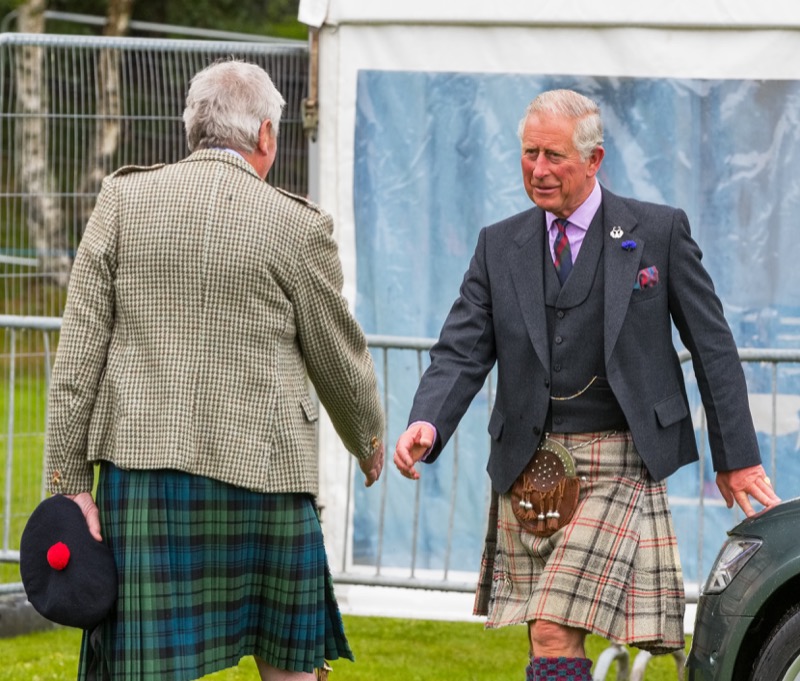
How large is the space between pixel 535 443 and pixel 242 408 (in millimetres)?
818

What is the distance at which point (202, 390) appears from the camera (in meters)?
4.03

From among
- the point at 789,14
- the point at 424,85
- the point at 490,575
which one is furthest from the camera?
the point at 424,85

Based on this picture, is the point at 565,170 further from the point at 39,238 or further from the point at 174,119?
the point at 39,238

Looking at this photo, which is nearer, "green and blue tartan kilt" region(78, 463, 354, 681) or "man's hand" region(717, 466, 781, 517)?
"green and blue tartan kilt" region(78, 463, 354, 681)

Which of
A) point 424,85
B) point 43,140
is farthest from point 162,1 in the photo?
point 424,85

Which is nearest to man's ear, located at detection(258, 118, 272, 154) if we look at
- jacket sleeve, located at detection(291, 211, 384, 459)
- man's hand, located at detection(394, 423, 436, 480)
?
jacket sleeve, located at detection(291, 211, 384, 459)

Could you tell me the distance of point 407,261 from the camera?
24.6ft

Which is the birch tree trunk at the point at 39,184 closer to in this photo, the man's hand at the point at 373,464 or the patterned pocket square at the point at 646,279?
the man's hand at the point at 373,464

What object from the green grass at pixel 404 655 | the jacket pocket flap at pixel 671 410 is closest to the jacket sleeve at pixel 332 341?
the jacket pocket flap at pixel 671 410

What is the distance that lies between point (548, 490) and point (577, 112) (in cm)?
101

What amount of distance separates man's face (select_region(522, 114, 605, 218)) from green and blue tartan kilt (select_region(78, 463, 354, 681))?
3.38ft

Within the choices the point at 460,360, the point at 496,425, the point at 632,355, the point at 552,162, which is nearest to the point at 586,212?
the point at 552,162

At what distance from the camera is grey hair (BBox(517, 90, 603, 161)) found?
14.1 ft

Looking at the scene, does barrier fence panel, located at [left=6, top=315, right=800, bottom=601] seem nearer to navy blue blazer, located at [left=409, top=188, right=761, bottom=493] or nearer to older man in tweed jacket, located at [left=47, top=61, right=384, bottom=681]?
navy blue blazer, located at [left=409, top=188, right=761, bottom=493]
